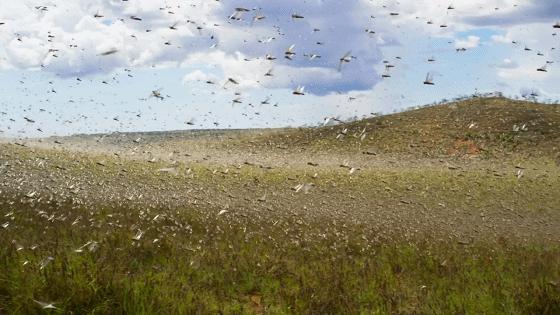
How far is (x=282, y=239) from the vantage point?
42.4 feet

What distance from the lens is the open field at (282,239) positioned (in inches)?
317

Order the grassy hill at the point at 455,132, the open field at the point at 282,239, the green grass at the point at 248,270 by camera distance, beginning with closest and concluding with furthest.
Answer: the green grass at the point at 248,270
the open field at the point at 282,239
the grassy hill at the point at 455,132

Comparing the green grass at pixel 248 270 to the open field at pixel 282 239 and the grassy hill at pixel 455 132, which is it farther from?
the grassy hill at pixel 455 132

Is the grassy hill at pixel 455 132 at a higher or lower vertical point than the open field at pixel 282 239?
lower

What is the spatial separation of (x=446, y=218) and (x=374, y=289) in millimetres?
9919

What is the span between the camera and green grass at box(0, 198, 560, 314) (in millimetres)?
7359

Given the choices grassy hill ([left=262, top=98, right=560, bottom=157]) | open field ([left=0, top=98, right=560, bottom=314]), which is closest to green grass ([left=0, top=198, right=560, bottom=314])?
open field ([left=0, top=98, right=560, bottom=314])

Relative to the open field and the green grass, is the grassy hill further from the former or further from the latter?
the green grass

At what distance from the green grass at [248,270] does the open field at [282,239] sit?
0.03 m

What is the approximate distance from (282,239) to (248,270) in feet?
8.63

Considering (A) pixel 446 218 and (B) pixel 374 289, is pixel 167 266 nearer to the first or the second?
(B) pixel 374 289

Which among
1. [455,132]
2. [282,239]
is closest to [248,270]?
[282,239]

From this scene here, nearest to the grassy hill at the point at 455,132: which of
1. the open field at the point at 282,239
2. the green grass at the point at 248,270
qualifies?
the open field at the point at 282,239

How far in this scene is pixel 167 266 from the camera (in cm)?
984
